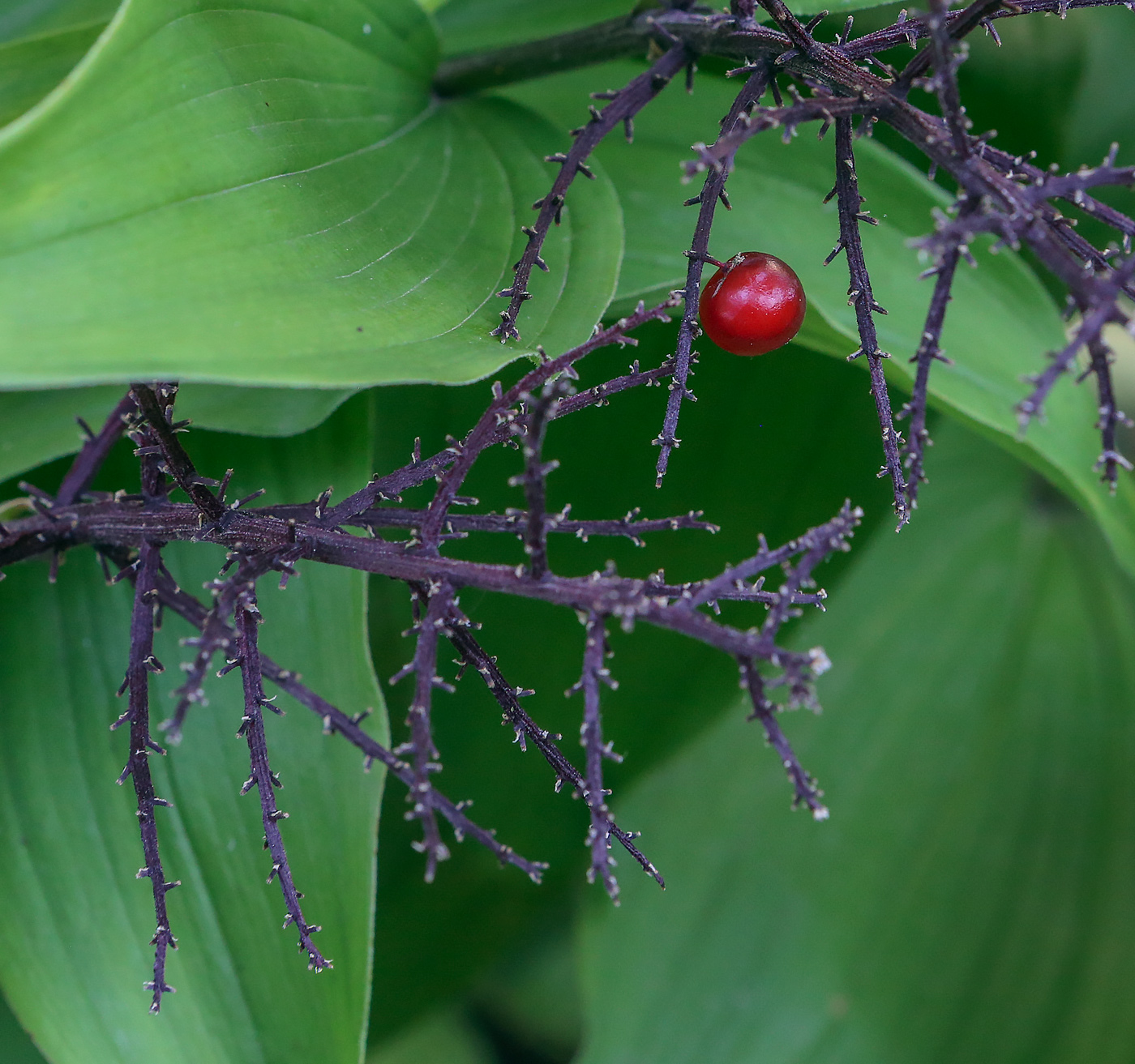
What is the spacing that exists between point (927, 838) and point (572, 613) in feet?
1.87

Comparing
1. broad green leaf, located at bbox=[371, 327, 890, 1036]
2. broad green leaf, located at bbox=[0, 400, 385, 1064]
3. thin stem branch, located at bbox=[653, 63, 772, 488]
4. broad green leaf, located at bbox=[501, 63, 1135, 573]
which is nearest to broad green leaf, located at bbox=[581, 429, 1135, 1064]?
broad green leaf, located at bbox=[371, 327, 890, 1036]

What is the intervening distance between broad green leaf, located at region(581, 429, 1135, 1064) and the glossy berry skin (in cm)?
67

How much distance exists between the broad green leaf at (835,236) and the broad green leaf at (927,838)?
332 millimetres

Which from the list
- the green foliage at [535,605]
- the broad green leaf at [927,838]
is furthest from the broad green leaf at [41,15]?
the broad green leaf at [927,838]

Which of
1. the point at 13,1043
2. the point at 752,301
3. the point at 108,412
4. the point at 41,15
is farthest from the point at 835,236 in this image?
the point at 13,1043

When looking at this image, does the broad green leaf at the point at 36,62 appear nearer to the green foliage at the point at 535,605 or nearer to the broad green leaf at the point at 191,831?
the green foliage at the point at 535,605

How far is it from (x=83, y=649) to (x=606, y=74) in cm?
69

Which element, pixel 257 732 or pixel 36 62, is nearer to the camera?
pixel 257 732

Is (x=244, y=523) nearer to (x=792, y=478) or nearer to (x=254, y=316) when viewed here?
(x=254, y=316)

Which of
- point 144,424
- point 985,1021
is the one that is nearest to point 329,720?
point 144,424

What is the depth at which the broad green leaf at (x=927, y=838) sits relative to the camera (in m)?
1.13

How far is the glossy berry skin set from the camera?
1.86 ft

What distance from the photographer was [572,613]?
38.9 inches

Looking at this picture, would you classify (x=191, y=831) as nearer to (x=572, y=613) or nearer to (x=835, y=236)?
(x=572, y=613)
